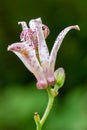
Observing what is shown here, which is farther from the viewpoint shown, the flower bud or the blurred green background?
the blurred green background

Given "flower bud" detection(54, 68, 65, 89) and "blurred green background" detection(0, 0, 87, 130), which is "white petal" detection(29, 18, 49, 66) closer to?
"flower bud" detection(54, 68, 65, 89)

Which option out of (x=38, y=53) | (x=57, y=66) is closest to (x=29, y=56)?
(x=38, y=53)

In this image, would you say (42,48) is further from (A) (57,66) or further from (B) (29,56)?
(A) (57,66)

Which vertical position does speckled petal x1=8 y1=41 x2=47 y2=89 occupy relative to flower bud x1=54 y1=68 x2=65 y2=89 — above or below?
A: above

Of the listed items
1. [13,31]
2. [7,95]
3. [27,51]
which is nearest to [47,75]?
[27,51]

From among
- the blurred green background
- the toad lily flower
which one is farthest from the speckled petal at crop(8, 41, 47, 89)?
the blurred green background

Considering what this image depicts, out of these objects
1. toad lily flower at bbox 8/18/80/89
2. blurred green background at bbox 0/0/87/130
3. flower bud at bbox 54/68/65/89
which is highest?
toad lily flower at bbox 8/18/80/89

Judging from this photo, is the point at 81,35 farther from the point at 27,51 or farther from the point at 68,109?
the point at 27,51
